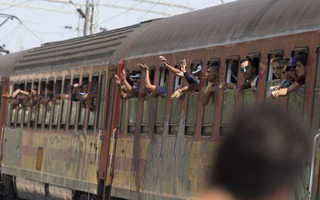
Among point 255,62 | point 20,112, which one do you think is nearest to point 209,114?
point 255,62

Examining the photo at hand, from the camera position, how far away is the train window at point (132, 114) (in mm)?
13389

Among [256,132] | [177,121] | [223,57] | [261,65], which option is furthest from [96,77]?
[256,132]

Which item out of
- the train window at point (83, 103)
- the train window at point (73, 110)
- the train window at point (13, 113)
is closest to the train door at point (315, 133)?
the train window at point (83, 103)

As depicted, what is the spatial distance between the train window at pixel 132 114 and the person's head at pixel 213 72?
3.25 metres

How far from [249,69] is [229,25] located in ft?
3.37

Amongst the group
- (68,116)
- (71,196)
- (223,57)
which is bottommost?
(71,196)

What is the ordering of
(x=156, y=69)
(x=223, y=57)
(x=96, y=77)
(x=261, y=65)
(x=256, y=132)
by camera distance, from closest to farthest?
(x=256, y=132), (x=261, y=65), (x=223, y=57), (x=156, y=69), (x=96, y=77)

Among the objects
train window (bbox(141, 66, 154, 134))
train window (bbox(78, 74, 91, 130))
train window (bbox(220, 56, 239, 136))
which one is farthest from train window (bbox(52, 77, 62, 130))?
train window (bbox(220, 56, 239, 136))

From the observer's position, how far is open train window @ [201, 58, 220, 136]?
33.7 feet

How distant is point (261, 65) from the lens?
8.86 m

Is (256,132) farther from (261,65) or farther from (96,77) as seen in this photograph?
(96,77)

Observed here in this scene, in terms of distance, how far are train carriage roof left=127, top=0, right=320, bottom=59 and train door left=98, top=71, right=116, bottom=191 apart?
42.6 inches

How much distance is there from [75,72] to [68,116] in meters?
0.91

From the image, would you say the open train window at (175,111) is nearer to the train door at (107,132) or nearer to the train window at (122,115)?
the train window at (122,115)
